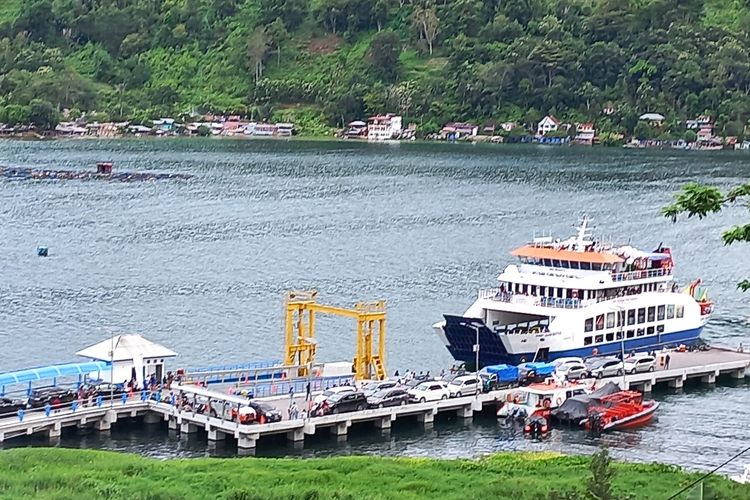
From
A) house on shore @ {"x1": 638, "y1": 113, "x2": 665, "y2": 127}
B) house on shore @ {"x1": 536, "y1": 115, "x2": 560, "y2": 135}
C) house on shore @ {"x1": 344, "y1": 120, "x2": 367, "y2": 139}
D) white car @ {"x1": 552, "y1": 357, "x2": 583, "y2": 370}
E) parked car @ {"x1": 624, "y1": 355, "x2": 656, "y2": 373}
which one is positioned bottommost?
parked car @ {"x1": 624, "y1": 355, "x2": 656, "y2": 373}

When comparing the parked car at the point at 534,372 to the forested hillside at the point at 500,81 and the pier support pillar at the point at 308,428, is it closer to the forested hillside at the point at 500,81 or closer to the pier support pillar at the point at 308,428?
the pier support pillar at the point at 308,428

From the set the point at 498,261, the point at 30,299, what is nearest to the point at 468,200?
the point at 498,261

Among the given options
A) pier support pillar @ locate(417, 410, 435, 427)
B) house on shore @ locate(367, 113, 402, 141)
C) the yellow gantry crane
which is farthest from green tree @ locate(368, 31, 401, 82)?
pier support pillar @ locate(417, 410, 435, 427)

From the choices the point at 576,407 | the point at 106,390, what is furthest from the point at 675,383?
the point at 106,390

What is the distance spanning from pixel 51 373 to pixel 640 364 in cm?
1779

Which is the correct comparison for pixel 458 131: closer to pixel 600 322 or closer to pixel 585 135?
pixel 585 135

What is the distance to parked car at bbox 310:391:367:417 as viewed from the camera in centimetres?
4150

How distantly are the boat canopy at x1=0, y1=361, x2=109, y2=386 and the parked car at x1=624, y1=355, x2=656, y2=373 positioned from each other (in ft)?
51.8

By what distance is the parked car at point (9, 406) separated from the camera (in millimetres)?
40000

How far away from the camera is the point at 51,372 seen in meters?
42.3

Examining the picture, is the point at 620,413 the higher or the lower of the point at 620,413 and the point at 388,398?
the lower

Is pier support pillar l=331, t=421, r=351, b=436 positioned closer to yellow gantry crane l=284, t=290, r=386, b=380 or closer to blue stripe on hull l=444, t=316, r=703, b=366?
yellow gantry crane l=284, t=290, r=386, b=380

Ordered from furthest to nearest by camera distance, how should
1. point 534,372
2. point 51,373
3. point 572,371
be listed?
point 572,371 → point 534,372 → point 51,373

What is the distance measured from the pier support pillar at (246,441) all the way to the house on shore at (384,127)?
149 metres
